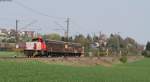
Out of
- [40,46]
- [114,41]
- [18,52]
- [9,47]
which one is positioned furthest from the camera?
[114,41]

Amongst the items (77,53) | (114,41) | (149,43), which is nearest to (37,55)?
(77,53)

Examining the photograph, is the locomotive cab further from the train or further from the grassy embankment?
the grassy embankment

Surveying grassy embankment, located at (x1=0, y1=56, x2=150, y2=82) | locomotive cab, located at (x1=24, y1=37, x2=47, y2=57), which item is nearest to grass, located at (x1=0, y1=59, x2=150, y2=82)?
grassy embankment, located at (x1=0, y1=56, x2=150, y2=82)

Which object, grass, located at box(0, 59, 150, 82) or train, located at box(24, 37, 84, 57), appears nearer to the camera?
grass, located at box(0, 59, 150, 82)

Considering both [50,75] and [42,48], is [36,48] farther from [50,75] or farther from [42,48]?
[50,75]

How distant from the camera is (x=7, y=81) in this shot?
17.8 meters

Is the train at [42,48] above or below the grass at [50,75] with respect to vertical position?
above

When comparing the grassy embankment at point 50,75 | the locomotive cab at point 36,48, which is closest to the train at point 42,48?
the locomotive cab at point 36,48

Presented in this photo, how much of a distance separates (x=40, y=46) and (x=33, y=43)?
4.21ft

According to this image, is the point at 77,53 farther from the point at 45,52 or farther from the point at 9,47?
the point at 9,47

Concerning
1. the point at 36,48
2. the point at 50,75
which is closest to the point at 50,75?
the point at 50,75

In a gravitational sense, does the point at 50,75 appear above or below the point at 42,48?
below

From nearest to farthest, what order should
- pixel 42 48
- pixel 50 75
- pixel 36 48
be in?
pixel 50 75, pixel 36 48, pixel 42 48

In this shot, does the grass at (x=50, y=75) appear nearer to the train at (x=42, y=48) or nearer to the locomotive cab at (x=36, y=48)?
the locomotive cab at (x=36, y=48)
